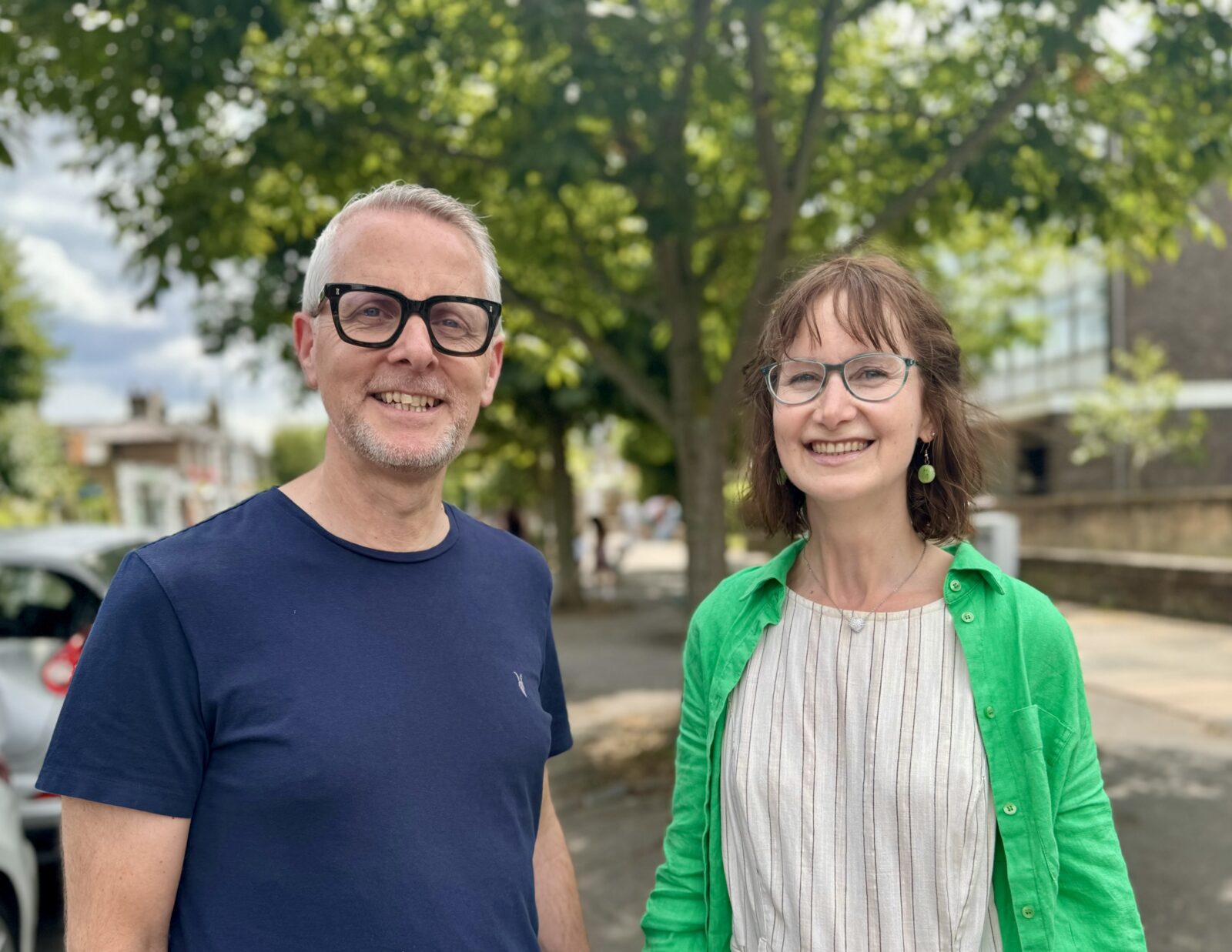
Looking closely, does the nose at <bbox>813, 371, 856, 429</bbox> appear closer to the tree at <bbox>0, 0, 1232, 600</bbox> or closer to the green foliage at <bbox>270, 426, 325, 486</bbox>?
the tree at <bbox>0, 0, 1232, 600</bbox>

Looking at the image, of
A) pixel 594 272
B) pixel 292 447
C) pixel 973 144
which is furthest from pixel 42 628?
pixel 292 447

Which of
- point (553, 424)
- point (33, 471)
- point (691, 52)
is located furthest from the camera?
point (33, 471)

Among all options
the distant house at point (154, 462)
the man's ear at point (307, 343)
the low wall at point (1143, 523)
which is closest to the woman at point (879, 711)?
the man's ear at point (307, 343)

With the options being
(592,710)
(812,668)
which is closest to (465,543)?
(812,668)

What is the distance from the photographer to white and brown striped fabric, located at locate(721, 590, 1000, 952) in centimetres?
186

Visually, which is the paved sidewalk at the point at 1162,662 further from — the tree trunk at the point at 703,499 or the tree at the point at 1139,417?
the tree at the point at 1139,417

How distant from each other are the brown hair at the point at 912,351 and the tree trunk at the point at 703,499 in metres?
5.05

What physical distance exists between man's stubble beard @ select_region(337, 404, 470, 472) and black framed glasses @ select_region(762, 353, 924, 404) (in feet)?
2.00

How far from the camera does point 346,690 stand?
5.84ft

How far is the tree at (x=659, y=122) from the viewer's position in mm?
5957

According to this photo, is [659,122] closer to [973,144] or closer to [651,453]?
[973,144]

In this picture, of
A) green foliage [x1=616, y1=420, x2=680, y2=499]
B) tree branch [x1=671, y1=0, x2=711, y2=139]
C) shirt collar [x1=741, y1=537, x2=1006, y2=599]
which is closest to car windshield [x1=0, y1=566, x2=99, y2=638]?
tree branch [x1=671, y1=0, x2=711, y2=139]

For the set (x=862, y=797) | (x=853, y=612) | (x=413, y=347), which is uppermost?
(x=413, y=347)

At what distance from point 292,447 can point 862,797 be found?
124 metres
